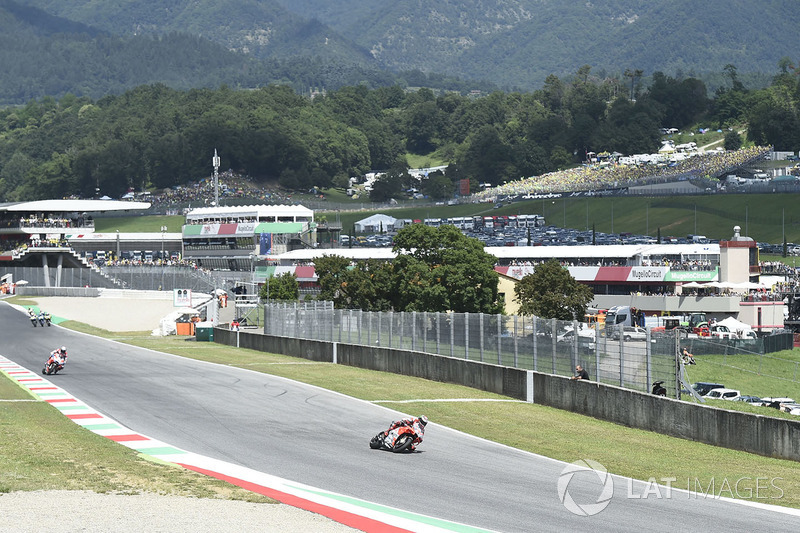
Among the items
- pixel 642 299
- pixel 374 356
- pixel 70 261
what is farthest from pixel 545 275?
pixel 70 261

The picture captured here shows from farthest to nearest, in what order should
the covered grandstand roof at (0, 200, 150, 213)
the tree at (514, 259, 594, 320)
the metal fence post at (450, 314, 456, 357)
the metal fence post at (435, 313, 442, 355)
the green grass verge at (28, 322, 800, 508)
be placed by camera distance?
1. the covered grandstand roof at (0, 200, 150, 213)
2. the tree at (514, 259, 594, 320)
3. the metal fence post at (435, 313, 442, 355)
4. the metal fence post at (450, 314, 456, 357)
5. the green grass verge at (28, 322, 800, 508)

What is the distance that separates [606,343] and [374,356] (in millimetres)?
15626

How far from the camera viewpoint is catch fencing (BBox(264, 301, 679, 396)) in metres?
25.9

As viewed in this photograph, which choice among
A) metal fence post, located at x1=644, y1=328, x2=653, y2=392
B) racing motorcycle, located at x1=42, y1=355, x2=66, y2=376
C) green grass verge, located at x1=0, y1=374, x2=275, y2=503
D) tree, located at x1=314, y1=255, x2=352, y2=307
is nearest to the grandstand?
tree, located at x1=314, y1=255, x2=352, y2=307

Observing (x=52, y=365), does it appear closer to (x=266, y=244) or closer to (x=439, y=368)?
(x=439, y=368)

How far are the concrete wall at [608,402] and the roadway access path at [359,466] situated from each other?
2.93 m

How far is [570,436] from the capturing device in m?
24.7

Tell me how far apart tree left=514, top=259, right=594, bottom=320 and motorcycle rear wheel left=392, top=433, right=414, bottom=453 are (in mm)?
47861

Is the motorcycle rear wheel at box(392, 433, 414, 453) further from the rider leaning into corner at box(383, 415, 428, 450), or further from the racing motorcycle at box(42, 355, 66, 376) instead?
the racing motorcycle at box(42, 355, 66, 376)

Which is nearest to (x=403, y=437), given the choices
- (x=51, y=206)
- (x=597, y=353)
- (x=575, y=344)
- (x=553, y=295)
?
(x=597, y=353)

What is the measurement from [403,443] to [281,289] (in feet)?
217

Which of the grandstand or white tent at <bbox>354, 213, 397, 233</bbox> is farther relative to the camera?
white tent at <bbox>354, 213, 397, 233</bbox>

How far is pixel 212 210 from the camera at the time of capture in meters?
152

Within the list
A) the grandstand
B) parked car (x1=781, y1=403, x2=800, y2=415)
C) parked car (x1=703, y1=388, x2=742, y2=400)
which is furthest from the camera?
the grandstand
